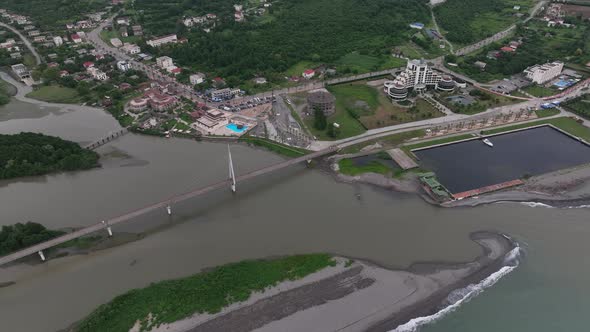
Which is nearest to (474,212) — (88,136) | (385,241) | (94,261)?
(385,241)

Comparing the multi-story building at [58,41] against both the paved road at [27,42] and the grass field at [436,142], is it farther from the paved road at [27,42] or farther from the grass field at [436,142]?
the grass field at [436,142]

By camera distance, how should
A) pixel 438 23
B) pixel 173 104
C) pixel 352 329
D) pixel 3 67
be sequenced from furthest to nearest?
pixel 438 23 → pixel 3 67 → pixel 173 104 → pixel 352 329

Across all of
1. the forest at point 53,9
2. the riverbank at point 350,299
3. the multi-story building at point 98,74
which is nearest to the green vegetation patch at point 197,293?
the riverbank at point 350,299

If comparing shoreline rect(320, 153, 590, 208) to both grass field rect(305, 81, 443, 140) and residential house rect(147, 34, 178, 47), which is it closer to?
grass field rect(305, 81, 443, 140)

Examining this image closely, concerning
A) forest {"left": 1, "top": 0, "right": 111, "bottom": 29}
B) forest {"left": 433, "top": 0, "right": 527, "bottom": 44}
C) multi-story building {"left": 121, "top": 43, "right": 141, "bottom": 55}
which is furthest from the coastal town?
forest {"left": 1, "top": 0, "right": 111, "bottom": 29}

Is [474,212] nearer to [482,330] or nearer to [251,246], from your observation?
[482,330]

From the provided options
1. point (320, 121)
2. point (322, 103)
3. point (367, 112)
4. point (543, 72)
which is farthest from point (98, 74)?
point (543, 72)
